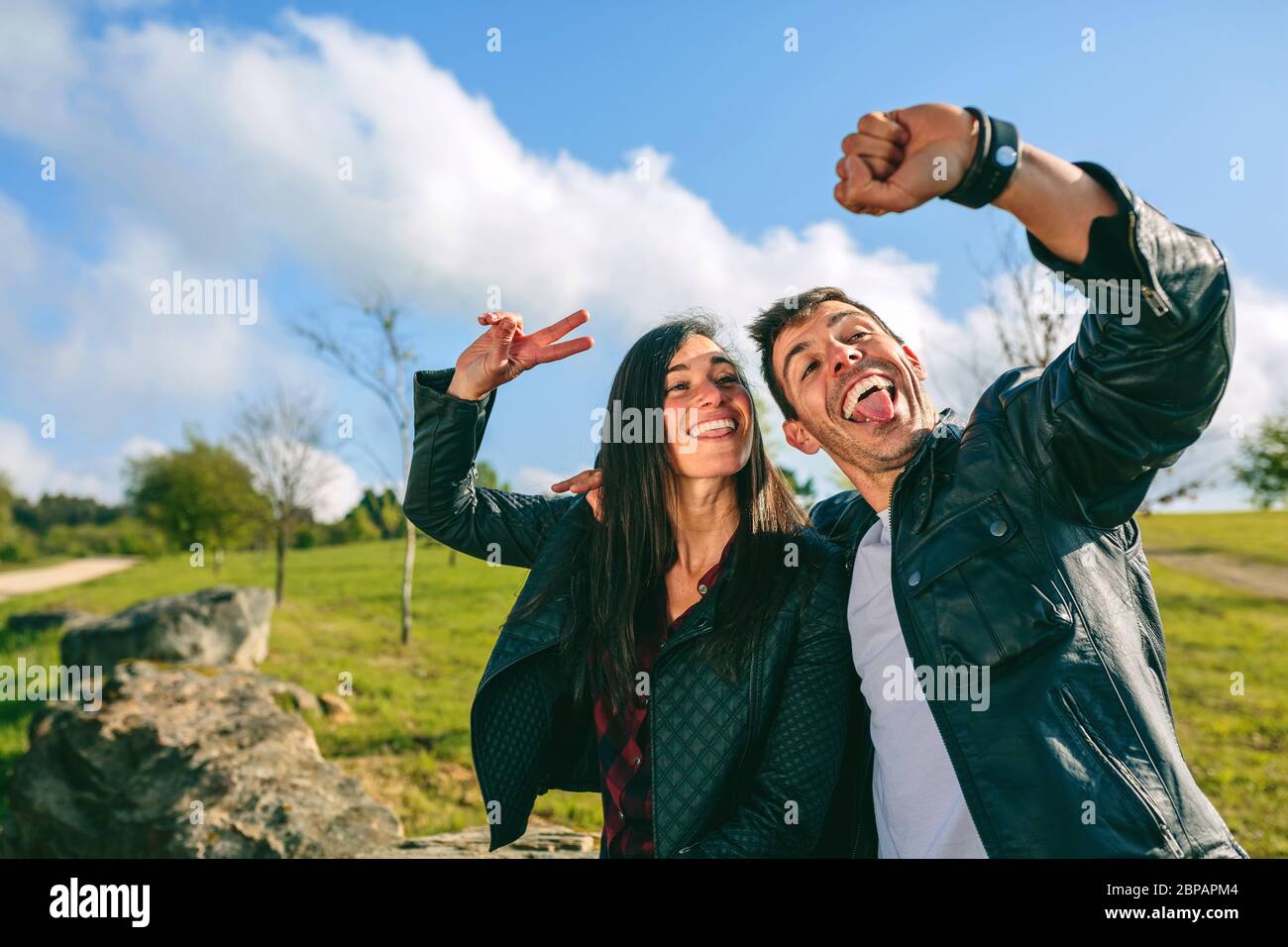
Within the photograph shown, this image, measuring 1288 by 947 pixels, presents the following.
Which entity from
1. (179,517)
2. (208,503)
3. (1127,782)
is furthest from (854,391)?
(179,517)

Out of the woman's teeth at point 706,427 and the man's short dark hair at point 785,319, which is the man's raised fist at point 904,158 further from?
the woman's teeth at point 706,427

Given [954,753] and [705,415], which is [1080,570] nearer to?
[954,753]

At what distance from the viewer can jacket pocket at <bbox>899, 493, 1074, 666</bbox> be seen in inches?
88.8

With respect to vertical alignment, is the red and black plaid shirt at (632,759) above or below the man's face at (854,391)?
below

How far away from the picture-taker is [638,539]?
331 cm

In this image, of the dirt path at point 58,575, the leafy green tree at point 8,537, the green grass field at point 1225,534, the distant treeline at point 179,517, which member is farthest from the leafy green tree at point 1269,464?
the leafy green tree at point 8,537

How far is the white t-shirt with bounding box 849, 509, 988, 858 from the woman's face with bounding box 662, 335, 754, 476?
65 centimetres

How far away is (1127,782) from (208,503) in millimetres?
29208

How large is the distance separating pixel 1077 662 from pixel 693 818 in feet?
4.29

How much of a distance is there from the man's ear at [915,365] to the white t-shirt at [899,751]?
1.69 feet

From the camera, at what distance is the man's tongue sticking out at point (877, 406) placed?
2.83m

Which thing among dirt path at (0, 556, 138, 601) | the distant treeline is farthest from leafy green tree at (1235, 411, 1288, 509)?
dirt path at (0, 556, 138, 601)
